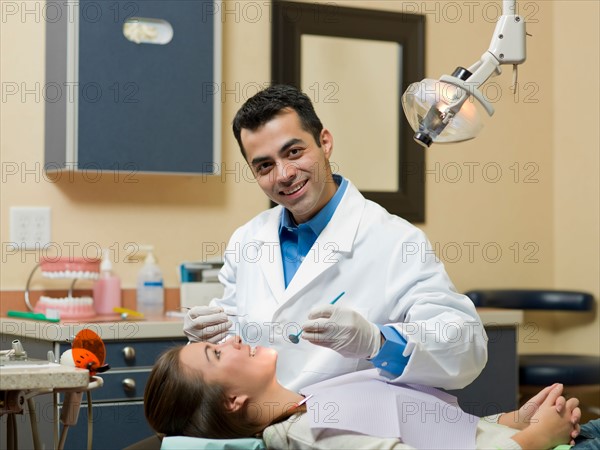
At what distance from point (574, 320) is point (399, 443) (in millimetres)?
2242

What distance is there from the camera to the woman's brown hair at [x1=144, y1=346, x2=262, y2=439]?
6.05 ft

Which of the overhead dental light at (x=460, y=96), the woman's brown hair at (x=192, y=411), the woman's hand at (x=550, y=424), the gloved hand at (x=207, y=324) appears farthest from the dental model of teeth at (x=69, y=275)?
the woman's hand at (x=550, y=424)

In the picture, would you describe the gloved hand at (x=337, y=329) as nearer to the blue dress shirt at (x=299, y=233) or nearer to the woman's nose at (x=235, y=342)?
the woman's nose at (x=235, y=342)

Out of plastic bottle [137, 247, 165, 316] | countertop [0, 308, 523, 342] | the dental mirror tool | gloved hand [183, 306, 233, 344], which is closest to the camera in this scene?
the dental mirror tool

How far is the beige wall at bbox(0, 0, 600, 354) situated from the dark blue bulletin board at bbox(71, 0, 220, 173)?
0.22m

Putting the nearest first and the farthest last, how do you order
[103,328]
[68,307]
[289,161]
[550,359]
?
[289,161], [103,328], [68,307], [550,359]

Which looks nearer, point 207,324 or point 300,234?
point 207,324

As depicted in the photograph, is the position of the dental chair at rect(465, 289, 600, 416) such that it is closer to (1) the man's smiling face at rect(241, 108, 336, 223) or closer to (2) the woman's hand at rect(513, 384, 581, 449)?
(2) the woman's hand at rect(513, 384, 581, 449)

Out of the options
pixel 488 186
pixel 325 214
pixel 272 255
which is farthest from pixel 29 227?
pixel 488 186

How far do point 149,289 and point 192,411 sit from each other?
1246 millimetres

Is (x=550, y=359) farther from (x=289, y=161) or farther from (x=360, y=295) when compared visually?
(x=289, y=161)

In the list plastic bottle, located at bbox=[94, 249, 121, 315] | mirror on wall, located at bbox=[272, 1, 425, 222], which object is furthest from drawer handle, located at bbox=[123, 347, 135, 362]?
mirror on wall, located at bbox=[272, 1, 425, 222]

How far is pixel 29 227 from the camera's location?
297cm

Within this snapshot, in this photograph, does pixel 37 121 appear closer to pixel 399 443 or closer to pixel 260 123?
pixel 260 123
